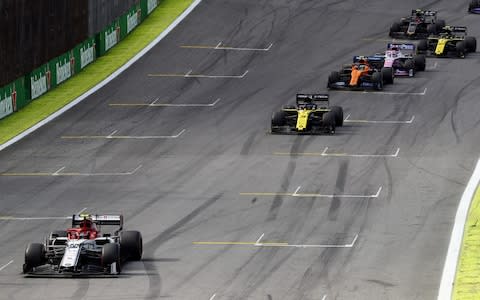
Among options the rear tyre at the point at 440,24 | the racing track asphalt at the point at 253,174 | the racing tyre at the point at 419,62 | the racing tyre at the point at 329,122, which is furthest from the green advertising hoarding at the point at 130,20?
the racing tyre at the point at 329,122

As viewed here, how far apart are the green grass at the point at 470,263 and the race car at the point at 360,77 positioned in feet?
72.9

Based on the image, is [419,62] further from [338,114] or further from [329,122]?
[329,122]

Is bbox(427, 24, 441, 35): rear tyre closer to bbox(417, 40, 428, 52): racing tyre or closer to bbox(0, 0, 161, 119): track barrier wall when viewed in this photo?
bbox(417, 40, 428, 52): racing tyre

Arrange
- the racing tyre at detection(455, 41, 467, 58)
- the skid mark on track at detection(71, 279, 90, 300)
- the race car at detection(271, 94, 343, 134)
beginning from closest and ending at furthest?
the skid mark on track at detection(71, 279, 90, 300) → the race car at detection(271, 94, 343, 134) → the racing tyre at detection(455, 41, 467, 58)

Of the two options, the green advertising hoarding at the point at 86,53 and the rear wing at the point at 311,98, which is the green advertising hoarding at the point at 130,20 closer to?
the green advertising hoarding at the point at 86,53

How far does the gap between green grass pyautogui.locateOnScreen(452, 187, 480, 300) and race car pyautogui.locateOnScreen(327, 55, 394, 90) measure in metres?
22.2

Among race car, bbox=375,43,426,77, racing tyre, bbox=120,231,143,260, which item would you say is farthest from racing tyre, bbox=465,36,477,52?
racing tyre, bbox=120,231,143,260

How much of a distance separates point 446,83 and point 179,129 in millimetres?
15808

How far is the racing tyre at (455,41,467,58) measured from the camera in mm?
79688

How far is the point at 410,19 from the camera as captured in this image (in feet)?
280

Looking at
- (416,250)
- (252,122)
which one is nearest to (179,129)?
(252,122)

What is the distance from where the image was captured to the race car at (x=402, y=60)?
7519cm

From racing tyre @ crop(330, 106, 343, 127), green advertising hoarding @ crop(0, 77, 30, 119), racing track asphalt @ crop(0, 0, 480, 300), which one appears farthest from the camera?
green advertising hoarding @ crop(0, 77, 30, 119)

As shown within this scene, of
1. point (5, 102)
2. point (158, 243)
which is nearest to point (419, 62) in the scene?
point (5, 102)
